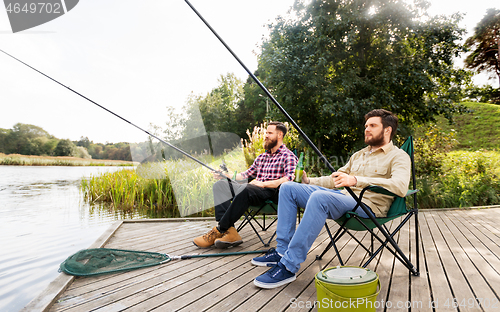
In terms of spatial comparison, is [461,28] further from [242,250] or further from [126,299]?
[126,299]

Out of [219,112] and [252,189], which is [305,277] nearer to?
[252,189]

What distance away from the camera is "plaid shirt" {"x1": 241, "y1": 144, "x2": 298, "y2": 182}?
243 cm

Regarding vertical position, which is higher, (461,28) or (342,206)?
(461,28)

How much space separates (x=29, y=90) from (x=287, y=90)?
685 centimetres

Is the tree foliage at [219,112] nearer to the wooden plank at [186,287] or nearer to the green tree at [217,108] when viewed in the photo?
the green tree at [217,108]

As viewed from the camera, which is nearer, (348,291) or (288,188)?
(348,291)

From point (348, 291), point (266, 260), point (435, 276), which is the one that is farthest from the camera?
point (266, 260)

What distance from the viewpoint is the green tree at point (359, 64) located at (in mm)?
5645

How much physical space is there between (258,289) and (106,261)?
1.08 m

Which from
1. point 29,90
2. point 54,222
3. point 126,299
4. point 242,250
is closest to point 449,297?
point 242,250

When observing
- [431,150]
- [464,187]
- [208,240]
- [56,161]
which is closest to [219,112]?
[56,161]

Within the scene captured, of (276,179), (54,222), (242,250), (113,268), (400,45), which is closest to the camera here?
(113,268)

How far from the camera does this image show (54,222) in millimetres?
4277

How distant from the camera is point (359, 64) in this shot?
6406mm
